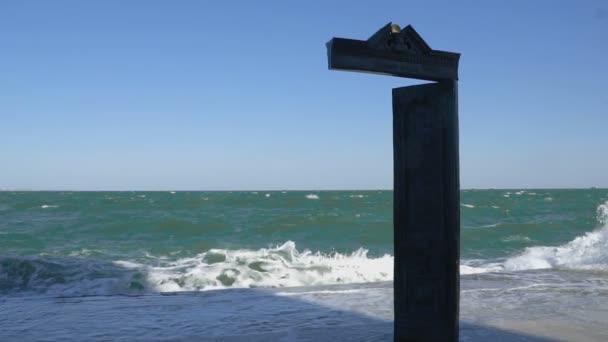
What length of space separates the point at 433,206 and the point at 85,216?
27.7 m

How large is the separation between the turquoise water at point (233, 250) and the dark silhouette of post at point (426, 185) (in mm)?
5377

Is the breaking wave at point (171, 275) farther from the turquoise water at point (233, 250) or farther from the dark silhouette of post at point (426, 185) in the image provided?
the dark silhouette of post at point (426, 185)

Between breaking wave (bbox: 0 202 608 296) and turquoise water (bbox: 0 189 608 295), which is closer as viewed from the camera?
breaking wave (bbox: 0 202 608 296)

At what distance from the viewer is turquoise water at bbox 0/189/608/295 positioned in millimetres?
10250

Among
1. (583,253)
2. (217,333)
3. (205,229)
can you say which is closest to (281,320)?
(217,333)

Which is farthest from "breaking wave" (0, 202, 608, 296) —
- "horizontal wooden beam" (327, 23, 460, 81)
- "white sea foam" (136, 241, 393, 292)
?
"horizontal wooden beam" (327, 23, 460, 81)

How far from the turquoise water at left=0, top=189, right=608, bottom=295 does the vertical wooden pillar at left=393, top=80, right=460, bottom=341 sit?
537cm

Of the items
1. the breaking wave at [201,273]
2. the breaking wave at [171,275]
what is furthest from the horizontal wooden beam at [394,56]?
the breaking wave at [201,273]

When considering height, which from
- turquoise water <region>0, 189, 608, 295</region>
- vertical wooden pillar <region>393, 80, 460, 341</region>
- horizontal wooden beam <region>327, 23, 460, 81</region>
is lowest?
turquoise water <region>0, 189, 608, 295</region>

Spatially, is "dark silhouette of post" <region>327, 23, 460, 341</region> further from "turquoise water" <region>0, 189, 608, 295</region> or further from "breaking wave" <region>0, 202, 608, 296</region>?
"breaking wave" <region>0, 202, 608, 296</region>

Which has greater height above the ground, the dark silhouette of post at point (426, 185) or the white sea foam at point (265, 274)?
the dark silhouette of post at point (426, 185)

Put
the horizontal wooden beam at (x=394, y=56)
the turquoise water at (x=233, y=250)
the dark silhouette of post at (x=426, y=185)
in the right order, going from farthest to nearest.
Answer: the turquoise water at (x=233, y=250)
the dark silhouette of post at (x=426, y=185)
the horizontal wooden beam at (x=394, y=56)

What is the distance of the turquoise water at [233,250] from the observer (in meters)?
10.2

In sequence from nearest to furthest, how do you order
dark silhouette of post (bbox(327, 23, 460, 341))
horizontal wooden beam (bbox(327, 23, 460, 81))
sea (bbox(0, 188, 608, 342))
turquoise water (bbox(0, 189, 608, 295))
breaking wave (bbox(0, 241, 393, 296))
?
1. horizontal wooden beam (bbox(327, 23, 460, 81))
2. dark silhouette of post (bbox(327, 23, 460, 341))
3. sea (bbox(0, 188, 608, 342))
4. breaking wave (bbox(0, 241, 393, 296))
5. turquoise water (bbox(0, 189, 608, 295))
